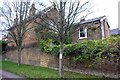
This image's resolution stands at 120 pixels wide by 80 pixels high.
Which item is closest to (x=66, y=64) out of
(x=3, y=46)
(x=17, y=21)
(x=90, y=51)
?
(x=90, y=51)

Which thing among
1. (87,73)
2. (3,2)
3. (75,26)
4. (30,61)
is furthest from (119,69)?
(3,2)

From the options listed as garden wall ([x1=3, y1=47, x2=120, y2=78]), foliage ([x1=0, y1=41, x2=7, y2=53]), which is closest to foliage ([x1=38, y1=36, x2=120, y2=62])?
garden wall ([x1=3, y1=47, x2=120, y2=78])

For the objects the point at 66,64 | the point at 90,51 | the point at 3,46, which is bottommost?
the point at 66,64

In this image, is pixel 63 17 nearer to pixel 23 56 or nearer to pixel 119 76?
pixel 119 76

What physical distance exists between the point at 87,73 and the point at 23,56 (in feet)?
36.3

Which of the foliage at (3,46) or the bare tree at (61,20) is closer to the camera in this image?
the bare tree at (61,20)

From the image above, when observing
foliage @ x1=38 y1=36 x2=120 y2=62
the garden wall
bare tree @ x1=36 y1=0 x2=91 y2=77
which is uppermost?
bare tree @ x1=36 y1=0 x2=91 y2=77

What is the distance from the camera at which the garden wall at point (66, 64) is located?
7.28m

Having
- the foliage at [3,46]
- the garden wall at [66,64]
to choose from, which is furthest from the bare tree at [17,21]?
the foliage at [3,46]

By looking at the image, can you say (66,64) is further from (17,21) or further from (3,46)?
(3,46)

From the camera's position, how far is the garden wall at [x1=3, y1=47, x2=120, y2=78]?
7.28 m

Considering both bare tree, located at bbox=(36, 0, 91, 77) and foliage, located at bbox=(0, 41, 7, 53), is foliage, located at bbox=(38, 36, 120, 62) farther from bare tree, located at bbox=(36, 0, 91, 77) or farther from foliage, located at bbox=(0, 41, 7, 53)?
foliage, located at bbox=(0, 41, 7, 53)

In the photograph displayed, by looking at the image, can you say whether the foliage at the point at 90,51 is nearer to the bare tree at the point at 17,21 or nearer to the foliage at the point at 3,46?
the bare tree at the point at 17,21

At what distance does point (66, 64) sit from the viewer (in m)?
10.1
